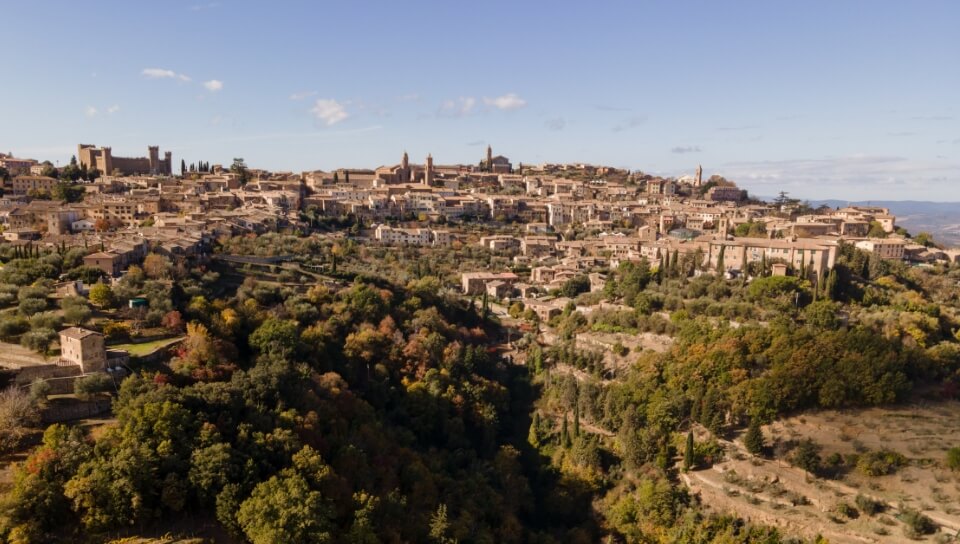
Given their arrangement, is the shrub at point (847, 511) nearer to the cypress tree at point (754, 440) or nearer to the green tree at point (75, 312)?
the cypress tree at point (754, 440)

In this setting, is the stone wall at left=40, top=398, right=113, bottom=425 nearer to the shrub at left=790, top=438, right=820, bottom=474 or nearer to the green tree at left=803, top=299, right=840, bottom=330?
the shrub at left=790, top=438, right=820, bottom=474

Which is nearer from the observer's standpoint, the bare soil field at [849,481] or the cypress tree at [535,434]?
the bare soil field at [849,481]

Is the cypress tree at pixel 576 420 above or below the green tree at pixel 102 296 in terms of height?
below

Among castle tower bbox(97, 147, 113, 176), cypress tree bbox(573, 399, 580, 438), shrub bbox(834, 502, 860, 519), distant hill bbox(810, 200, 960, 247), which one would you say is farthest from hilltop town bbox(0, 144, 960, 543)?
distant hill bbox(810, 200, 960, 247)

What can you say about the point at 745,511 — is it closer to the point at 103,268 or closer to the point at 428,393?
the point at 428,393

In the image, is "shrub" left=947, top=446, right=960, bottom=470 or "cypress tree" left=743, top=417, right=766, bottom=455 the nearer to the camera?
"shrub" left=947, top=446, right=960, bottom=470

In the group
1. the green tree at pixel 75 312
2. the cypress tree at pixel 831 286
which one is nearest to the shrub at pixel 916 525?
the cypress tree at pixel 831 286

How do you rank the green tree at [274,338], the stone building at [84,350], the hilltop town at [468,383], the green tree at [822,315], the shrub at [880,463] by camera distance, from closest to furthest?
1. the hilltop town at [468,383]
2. the stone building at [84,350]
3. the shrub at [880,463]
4. the green tree at [274,338]
5. the green tree at [822,315]

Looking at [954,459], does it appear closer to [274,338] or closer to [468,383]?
[468,383]

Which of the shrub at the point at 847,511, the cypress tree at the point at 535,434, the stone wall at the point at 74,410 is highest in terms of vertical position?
the stone wall at the point at 74,410
